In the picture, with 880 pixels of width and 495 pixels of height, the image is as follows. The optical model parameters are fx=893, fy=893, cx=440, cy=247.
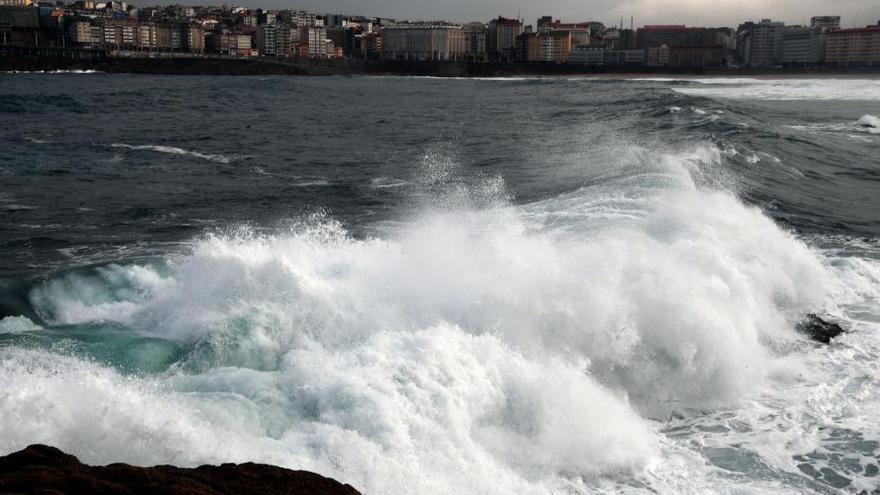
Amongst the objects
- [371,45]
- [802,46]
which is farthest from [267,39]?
[802,46]

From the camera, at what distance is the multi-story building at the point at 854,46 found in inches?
5433

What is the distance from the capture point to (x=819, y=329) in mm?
13930

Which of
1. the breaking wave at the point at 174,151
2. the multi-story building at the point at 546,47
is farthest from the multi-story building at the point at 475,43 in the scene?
the breaking wave at the point at 174,151

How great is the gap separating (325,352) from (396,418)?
1.96 m

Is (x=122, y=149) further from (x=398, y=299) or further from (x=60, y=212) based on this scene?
(x=398, y=299)

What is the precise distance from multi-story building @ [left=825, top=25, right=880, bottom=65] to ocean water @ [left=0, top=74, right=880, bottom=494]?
5069 inches

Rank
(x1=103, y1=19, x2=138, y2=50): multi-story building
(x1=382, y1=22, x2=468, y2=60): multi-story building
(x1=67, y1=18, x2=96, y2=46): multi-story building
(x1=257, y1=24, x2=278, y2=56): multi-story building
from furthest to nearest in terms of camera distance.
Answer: (x1=382, y1=22, x2=468, y2=60): multi-story building < (x1=257, y1=24, x2=278, y2=56): multi-story building < (x1=103, y1=19, x2=138, y2=50): multi-story building < (x1=67, y1=18, x2=96, y2=46): multi-story building

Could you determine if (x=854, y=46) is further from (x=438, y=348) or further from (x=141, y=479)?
(x=141, y=479)

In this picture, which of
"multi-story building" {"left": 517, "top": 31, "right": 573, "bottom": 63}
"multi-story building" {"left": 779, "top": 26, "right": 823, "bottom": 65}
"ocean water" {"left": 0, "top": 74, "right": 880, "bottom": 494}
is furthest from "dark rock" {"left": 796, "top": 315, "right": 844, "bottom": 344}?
"multi-story building" {"left": 517, "top": 31, "right": 573, "bottom": 63}

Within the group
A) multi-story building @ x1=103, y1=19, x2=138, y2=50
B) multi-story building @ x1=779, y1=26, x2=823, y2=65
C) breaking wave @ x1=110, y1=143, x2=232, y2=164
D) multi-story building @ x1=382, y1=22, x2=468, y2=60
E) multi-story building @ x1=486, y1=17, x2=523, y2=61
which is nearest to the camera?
breaking wave @ x1=110, y1=143, x2=232, y2=164

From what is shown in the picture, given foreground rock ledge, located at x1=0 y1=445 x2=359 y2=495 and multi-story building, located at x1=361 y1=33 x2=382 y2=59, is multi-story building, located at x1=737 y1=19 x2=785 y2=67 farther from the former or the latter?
foreground rock ledge, located at x1=0 y1=445 x2=359 y2=495

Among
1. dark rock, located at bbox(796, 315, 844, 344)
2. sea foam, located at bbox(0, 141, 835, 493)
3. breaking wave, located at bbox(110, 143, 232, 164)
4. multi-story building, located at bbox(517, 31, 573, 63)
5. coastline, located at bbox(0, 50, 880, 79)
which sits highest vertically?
multi-story building, located at bbox(517, 31, 573, 63)

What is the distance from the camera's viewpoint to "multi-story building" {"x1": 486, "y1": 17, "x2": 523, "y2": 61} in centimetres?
17312

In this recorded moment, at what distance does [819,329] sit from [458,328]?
6213 millimetres
